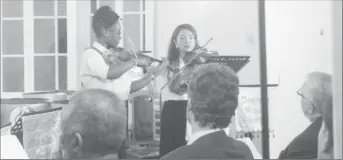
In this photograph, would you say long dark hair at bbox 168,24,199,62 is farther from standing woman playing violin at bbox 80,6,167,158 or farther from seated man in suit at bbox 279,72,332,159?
seated man in suit at bbox 279,72,332,159

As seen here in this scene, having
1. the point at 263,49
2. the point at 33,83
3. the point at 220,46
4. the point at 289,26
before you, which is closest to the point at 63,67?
the point at 33,83

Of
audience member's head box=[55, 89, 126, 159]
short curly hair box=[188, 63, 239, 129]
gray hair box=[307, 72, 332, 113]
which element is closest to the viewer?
audience member's head box=[55, 89, 126, 159]

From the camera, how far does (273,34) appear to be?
1503mm

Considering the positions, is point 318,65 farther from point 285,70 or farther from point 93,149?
point 93,149

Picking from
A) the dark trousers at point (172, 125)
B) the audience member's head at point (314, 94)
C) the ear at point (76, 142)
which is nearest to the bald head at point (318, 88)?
the audience member's head at point (314, 94)

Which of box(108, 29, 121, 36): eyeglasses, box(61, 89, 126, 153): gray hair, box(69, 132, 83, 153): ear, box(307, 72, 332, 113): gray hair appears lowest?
box(69, 132, 83, 153): ear

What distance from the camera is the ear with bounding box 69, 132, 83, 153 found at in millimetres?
1267

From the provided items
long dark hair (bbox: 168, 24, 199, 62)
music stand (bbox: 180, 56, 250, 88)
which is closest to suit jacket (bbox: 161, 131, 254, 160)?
music stand (bbox: 180, 56, 250, 88)

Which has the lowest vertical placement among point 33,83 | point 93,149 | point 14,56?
point 93,149

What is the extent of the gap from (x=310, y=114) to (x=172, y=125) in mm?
514

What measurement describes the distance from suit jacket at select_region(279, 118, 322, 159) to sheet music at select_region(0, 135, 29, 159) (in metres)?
0.94

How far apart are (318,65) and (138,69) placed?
67 cm

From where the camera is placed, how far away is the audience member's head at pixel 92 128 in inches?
49.5

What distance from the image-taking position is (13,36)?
153cm
